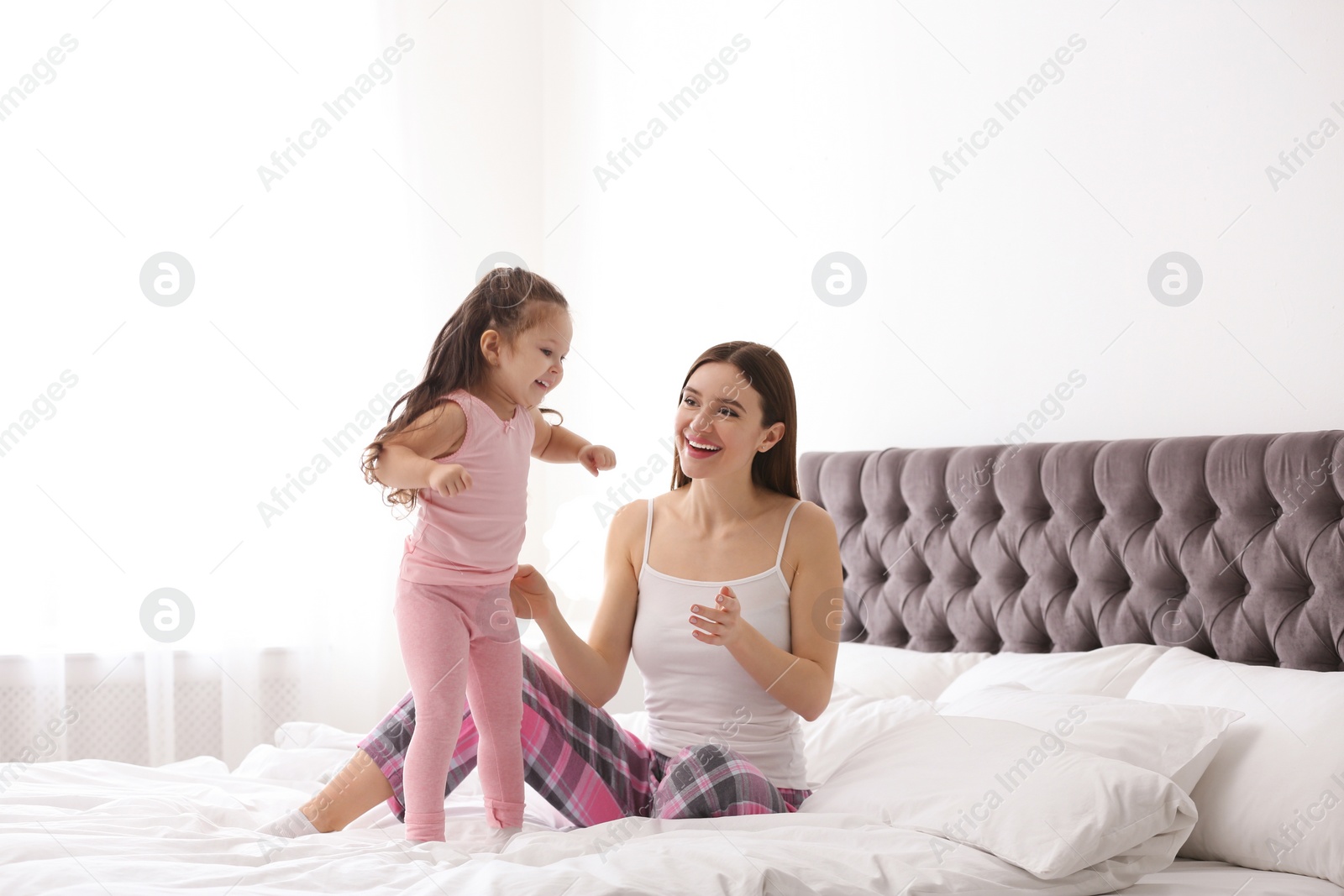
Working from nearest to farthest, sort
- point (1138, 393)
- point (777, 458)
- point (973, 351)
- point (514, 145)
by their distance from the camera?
1. point (777, 458)
2. point (1138, 393)
3. point (973, 351)
4. point (514, 145)

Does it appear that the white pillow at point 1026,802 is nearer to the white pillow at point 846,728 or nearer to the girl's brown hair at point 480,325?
the white pillow at point 846,728

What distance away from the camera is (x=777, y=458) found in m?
1.98

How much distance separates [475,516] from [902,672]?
1136 millimetres

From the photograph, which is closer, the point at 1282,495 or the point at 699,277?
the point at 1282,495

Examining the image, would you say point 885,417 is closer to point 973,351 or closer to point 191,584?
point 973,351

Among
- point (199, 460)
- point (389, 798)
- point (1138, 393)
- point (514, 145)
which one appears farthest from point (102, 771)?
point (514, 145)

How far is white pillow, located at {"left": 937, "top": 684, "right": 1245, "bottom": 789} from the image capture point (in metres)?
1.58

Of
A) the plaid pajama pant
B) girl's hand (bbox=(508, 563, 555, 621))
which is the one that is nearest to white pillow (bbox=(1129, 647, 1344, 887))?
the plaid pajama pant

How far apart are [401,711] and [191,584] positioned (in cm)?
209

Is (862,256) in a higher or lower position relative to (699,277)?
lower

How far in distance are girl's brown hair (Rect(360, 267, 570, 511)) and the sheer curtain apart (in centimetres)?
163

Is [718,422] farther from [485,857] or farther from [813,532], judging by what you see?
[485,857]

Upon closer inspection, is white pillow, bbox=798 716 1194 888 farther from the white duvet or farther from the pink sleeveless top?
the pink sleeveless top

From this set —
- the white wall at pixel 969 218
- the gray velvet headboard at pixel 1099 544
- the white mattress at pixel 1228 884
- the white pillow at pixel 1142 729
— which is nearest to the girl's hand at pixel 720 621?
the white pillow at pixel 1142 729
